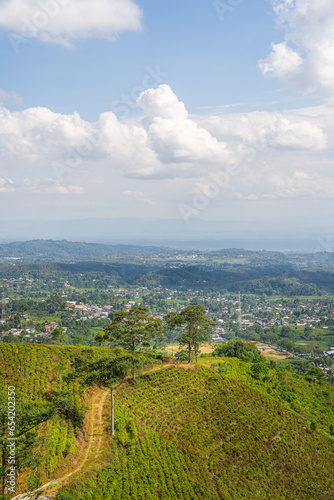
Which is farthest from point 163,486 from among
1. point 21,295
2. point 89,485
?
point 21,295

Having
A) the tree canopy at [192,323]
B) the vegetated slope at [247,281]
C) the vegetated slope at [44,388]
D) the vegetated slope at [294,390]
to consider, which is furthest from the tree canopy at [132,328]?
the vegetated slope at [247,281]

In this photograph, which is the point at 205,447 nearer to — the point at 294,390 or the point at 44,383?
the point at 44,383

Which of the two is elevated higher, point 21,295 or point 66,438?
point 66,438

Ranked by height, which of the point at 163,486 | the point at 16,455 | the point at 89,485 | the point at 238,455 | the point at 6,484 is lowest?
the point at 238,455

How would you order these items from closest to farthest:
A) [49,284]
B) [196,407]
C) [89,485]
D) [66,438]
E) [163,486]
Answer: [89,485] < [163,486] < [66,438] < [196,407] < [49,284]

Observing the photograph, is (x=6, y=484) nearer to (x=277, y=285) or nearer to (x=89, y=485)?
(x=89, y=485)
